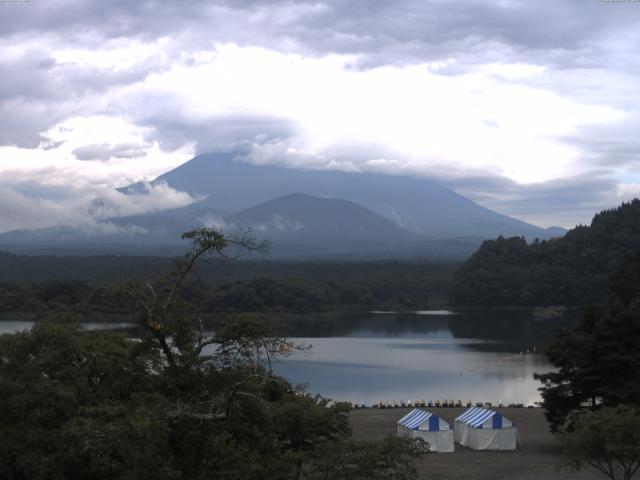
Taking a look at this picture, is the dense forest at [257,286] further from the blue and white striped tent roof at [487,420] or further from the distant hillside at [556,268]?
the blue and white striped tent roof at [487,420]

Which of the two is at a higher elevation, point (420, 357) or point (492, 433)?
point (492, 433)

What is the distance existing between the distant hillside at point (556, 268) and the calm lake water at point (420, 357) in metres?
7.16

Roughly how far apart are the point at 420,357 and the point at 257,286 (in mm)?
32498

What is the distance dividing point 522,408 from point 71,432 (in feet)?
73.2

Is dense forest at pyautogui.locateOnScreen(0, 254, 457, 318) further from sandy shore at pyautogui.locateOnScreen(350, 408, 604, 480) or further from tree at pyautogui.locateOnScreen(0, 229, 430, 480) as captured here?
tree at pyautogui.locateOnScreen(0, 229, 430, 480)

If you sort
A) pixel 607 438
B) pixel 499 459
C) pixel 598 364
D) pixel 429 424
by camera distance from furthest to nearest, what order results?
1. pixel 429 424
2. pixel 598 364
3. pixel 499 459
4. pixel 607 438

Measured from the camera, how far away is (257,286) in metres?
78.5

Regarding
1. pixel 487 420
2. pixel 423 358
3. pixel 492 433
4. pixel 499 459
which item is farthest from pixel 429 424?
pixel 423 358

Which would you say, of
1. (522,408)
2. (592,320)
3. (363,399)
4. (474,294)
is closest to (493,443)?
(592,320)

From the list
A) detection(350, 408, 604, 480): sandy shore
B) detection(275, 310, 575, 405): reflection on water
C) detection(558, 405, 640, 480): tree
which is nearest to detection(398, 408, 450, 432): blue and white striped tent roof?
detection(350, 408, 604, 480): sandy shore

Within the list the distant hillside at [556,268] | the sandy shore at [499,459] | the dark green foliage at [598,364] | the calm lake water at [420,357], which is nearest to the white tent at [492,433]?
the sandy shore at [499,459]

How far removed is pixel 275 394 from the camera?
50.4 feet

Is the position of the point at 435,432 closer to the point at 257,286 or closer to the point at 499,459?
the point at 499,459

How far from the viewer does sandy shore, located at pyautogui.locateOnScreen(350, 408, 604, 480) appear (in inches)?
737
